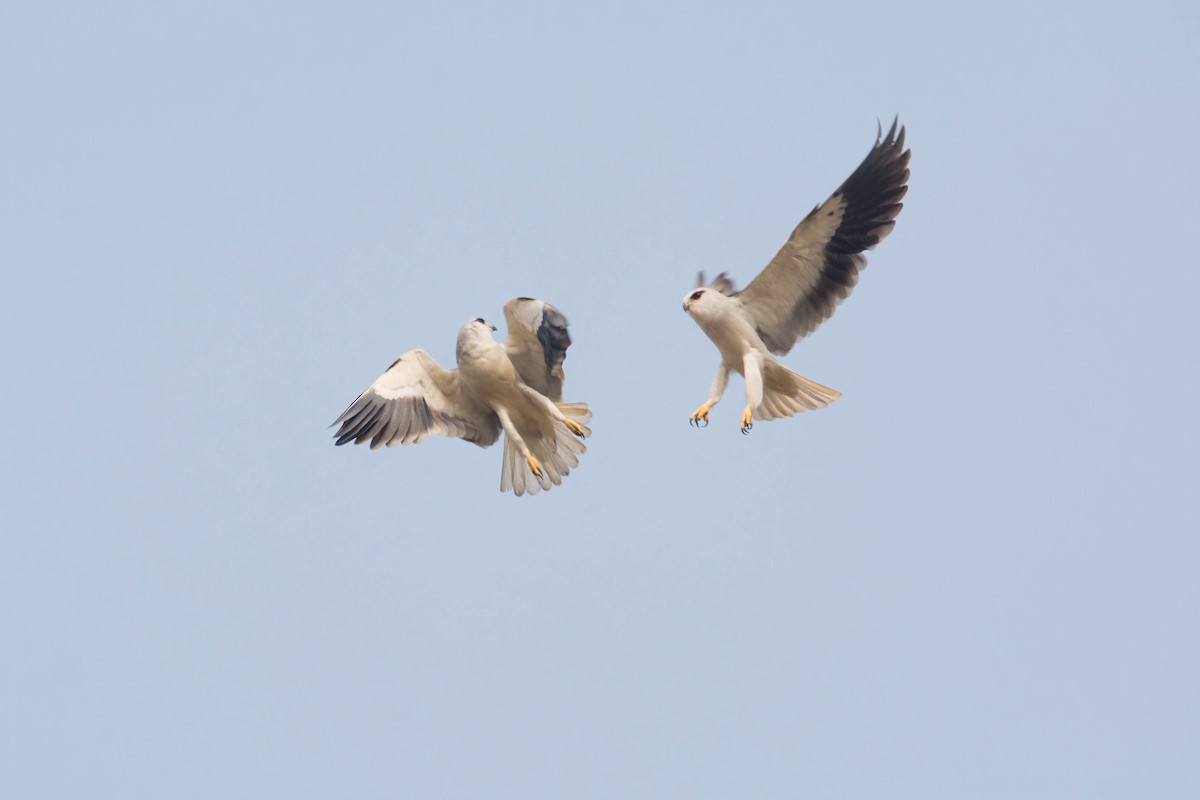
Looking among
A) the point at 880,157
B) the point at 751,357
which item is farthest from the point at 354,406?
the point at 880,157

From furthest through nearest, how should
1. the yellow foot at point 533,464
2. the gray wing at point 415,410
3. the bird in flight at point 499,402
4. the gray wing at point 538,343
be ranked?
1. the yellow foot at point 533,464
2. the gray wing at point 415,410
3. the bird in flight at point 499,402
4. the gray wing at point 538,343

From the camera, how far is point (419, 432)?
22.7m

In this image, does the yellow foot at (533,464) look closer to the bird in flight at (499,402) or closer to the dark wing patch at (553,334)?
the bird in flight at (499,402)

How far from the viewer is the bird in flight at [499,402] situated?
22250 millimetres

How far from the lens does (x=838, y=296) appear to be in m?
22.5

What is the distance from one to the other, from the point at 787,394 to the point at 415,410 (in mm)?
3412

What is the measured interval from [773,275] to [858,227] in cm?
90

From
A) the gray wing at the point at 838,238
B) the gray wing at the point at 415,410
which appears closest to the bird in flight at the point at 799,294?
the gray wing at the point at 838,238

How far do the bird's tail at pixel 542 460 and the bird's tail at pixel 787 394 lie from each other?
5.71 ft

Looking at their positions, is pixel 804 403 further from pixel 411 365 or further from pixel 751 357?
pixel 411 365

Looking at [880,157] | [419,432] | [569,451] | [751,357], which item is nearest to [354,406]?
[419,432]

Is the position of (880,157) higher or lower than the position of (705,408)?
higher

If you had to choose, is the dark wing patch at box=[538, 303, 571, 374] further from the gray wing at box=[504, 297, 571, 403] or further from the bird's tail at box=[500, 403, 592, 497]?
the bird's tail at box=[500, 403, 592, 497]

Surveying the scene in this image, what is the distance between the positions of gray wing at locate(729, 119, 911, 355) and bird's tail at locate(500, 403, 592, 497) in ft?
7.21
